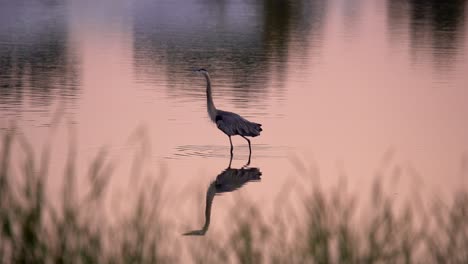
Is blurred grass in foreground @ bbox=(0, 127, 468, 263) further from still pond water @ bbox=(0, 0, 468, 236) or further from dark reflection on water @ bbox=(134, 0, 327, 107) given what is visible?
dark reflection on water @ bbox=(134, 0, 327, 107)

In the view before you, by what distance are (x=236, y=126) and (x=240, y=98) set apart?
5754mm

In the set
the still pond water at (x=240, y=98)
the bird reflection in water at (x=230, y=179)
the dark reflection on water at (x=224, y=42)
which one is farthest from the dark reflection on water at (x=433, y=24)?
the bird reflection in water at (x=230, y=179)

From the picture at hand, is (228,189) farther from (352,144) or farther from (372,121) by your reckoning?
(372,121)

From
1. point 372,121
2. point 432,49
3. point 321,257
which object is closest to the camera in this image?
point 321,257

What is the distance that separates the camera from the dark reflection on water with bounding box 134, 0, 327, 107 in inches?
966

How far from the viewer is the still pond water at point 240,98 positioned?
14.2 metres

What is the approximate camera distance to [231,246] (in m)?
7.32

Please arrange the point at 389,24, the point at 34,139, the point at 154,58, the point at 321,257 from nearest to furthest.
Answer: the point at 321,257 < the point at 34,139 < the point at 154,58 < the point at 389,24

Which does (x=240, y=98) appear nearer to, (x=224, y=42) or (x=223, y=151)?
(x=223, y=151)

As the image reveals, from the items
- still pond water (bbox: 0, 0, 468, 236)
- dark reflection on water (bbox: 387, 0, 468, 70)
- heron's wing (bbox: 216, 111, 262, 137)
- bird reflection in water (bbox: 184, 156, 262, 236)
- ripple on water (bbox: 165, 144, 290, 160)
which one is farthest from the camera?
dark reflection on water (bbox: 387, 0, 468, 70)

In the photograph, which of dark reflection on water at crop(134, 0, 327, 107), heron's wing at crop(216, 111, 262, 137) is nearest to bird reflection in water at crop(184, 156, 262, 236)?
heron's wing at crop(216, 111, 262, 137)

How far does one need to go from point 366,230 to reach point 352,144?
30.4 feet

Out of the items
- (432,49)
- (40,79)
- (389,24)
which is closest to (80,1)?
(389,24)

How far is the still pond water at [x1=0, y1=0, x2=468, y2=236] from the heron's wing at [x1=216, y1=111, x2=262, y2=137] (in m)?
0.29
